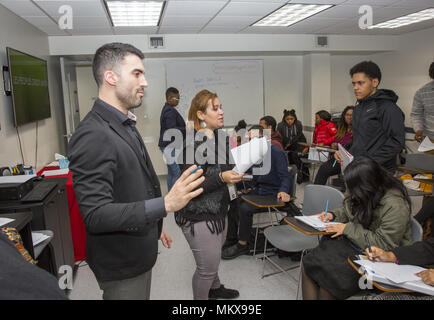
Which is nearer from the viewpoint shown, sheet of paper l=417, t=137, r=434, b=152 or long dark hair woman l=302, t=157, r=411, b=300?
long dark hair woman l=302, t=157, r=411, b=300

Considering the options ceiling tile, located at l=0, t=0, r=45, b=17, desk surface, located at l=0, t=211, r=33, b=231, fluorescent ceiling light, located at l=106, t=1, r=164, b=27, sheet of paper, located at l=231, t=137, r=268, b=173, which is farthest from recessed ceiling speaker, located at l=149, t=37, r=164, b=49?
desk surface, located at l=0, t=211, r=33, b=231

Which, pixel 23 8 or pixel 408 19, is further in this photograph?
pixel 408 19

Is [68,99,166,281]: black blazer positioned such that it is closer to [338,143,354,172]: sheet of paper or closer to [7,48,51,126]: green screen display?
[338,143,354,172]: sheet of paper

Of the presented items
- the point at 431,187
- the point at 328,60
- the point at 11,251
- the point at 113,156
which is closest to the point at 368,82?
the point at 431,187

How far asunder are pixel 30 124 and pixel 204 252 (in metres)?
3.07

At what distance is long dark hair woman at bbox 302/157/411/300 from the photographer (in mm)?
1782

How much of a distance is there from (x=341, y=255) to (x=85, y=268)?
7.66 feet

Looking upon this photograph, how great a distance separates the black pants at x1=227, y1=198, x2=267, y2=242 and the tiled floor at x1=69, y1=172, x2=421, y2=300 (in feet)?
0.83

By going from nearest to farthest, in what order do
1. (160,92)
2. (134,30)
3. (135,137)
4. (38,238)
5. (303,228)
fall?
(135,137)
(38,238)
(303,228)
(134,30)
(160,92)

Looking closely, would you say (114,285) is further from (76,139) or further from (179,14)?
(179,14)

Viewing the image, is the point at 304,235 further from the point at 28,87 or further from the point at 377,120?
the point at 28,87

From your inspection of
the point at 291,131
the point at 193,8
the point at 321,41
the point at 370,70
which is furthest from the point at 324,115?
the point at 370,70

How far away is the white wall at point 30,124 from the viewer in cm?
318

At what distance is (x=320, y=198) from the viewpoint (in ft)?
8.43
